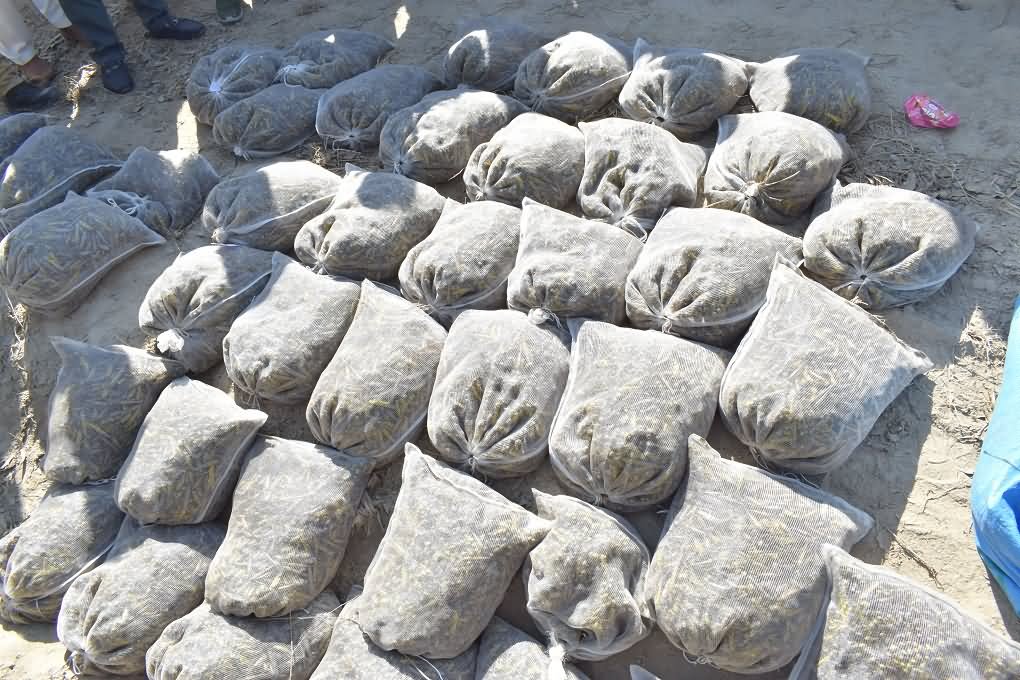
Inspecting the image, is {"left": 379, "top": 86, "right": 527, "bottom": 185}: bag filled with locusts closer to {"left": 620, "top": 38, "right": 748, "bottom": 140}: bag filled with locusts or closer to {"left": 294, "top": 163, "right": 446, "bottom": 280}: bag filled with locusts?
{"left": 294, "top": 163, "right": 446, "bottom": 280}: bag filled with locusts

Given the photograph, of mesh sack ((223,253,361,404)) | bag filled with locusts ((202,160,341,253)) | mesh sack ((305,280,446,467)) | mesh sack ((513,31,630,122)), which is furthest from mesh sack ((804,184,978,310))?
bag filled with locusts ((202,160,341,253))

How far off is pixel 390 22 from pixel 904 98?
2.84 meters

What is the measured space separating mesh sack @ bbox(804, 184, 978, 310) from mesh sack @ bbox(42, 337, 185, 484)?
2465 millimetres

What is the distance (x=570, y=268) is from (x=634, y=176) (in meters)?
0.52

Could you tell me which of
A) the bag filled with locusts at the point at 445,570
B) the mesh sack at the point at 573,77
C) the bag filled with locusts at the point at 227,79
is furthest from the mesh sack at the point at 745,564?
the bag filled with locusts at the point at 227,79

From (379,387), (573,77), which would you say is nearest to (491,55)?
(573,77)

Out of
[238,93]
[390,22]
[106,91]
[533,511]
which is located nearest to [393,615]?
[533,511]

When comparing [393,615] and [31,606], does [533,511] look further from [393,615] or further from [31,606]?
[31,606]

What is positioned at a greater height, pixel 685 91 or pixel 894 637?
pixel 685 91

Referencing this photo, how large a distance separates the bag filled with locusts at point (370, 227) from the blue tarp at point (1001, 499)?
2.06 metres

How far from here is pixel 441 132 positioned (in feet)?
10.0

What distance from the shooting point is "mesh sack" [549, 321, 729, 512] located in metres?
2.11

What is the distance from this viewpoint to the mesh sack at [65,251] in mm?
3061

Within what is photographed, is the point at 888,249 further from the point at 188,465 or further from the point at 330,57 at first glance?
the point at 330,57
